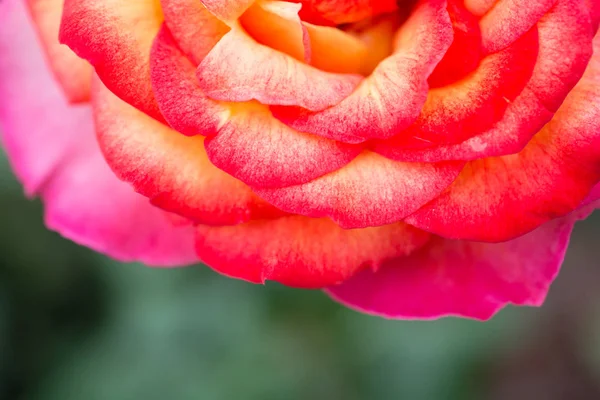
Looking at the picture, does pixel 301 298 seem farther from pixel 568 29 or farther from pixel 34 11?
pixel 568 29

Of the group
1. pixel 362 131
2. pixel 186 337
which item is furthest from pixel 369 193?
pixel 186 337

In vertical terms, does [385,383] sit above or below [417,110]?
below

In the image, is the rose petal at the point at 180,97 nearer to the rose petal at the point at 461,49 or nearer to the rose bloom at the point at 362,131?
the rose bloom at the point at 362,131

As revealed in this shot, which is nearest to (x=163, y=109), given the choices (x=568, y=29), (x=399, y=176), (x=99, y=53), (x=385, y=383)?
(x=99, y=53)

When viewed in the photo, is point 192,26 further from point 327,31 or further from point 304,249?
point 304,249

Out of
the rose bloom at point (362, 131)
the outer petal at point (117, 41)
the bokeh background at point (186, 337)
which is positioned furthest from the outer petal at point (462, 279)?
the bokeh background at point (186, 337)
